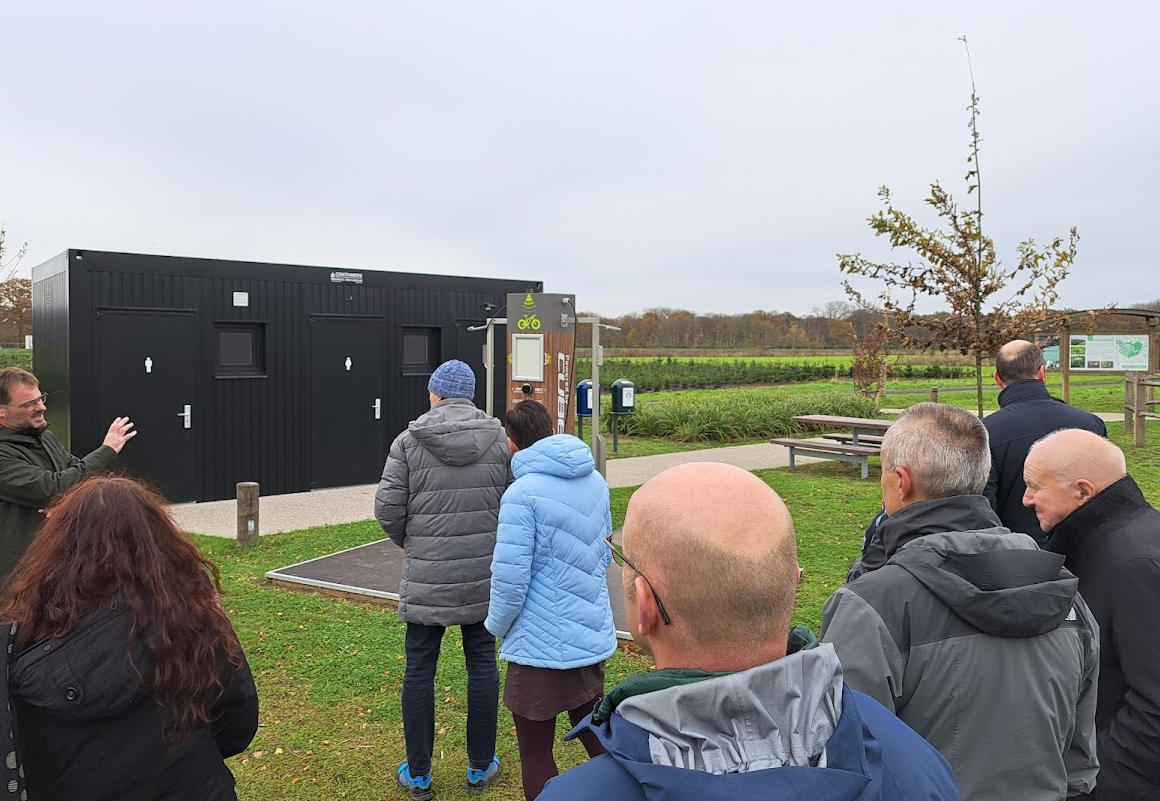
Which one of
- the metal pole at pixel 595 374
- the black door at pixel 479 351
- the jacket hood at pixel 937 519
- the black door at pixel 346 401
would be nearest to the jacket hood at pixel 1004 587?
the jacket hood at pixel 937 519

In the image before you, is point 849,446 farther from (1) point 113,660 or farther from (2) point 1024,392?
(1) point 113,660

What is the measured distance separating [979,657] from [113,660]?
206 cm

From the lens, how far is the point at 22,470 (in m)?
4.30

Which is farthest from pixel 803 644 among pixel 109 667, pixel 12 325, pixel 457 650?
pixel 12 325

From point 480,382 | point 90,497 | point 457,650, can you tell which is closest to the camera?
point 90,497

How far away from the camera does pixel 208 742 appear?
7.35 ft

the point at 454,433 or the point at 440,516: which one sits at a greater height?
the point at 454,433

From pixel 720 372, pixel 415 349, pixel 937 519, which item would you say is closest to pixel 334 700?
pixel 937 519

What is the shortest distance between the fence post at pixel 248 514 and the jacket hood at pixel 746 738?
8.50 meters

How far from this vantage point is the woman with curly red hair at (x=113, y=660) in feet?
6.44

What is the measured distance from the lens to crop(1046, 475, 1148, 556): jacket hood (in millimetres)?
2742

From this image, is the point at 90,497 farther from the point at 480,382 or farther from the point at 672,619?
the point at 480,382

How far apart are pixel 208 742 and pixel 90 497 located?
27.6 inches

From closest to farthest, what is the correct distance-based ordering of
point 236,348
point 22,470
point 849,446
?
point 22,470
point 236,348
point 849,446
